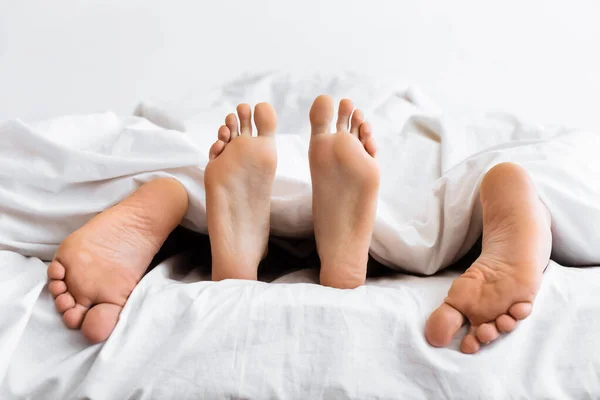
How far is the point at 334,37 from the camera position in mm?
2129

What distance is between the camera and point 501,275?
767 millimetres

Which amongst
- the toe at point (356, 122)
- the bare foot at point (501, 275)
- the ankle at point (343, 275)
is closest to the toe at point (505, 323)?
the bare foot at point (501, 275)

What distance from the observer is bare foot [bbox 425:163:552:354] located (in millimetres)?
739

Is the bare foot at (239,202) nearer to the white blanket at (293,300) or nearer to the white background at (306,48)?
the white blanket at (293,300)

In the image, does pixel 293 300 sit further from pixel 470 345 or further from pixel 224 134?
pixel 224 134

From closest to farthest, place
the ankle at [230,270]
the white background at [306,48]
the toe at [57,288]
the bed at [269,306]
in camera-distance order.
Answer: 1. the bed at [269,306]
2. the toe at [57,288]
3. the ankle at [230,270]
4. the white background at [306,48]

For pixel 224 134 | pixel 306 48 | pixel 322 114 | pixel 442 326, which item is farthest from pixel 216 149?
pixel 306 48

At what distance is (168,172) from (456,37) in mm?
1386

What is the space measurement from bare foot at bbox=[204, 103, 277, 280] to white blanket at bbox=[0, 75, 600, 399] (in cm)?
6

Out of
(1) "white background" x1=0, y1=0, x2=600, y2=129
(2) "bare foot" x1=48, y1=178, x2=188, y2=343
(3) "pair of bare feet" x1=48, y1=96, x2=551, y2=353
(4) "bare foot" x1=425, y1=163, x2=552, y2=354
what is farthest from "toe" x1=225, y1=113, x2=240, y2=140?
(1) "white background" x1=0, y1=0, x2=600, y2=129

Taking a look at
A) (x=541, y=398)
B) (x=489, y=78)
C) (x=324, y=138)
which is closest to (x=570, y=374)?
(x=541, y=398)

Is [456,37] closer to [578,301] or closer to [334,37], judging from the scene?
[334,37]

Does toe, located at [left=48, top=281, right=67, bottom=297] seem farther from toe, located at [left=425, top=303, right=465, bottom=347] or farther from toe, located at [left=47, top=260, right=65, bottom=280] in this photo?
toe, located at [left=425, top=303, right=465, bottom=347]

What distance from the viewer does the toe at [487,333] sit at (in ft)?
2.38
